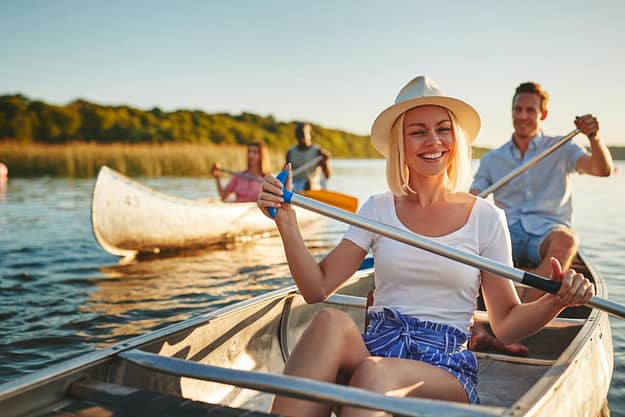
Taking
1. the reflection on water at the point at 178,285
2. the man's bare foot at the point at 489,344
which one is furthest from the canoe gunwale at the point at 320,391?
the reflection on water at the point at 178,285

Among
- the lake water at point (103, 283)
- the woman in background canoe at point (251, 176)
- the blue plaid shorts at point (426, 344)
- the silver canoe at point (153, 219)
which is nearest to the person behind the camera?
the blue plaid shorts at point (426, 344)

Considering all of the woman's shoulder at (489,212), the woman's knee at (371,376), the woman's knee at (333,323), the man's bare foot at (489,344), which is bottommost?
the man's bare foot at (489,344)

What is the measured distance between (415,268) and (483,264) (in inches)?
9.3

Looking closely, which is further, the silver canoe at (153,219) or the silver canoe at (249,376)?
the silver canoe at (153,219)

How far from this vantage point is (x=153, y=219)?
291 inches

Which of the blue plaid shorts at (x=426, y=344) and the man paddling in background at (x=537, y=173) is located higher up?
the man paddling in background at (x=537, y=173)

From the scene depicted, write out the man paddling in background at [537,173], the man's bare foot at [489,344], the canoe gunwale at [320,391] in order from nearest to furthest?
the canoe gunwale at [320,391] < the man's bare foot at [489,344] < the man paddling in background at [537,173]

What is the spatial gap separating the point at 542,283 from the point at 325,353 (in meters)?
0.70

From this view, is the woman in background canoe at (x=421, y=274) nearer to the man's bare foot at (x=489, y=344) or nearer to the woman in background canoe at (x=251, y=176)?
the man's bare foot at (x=489, y=344)

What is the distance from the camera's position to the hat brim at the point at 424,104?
7.07 feet

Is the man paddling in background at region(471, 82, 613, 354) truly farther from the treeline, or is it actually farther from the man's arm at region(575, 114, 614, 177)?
the treeline

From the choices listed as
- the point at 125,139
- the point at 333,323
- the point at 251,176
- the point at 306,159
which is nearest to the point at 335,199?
the point at 251,176

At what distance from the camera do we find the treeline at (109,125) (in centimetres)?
3753

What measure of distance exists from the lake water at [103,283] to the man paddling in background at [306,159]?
837 mm
